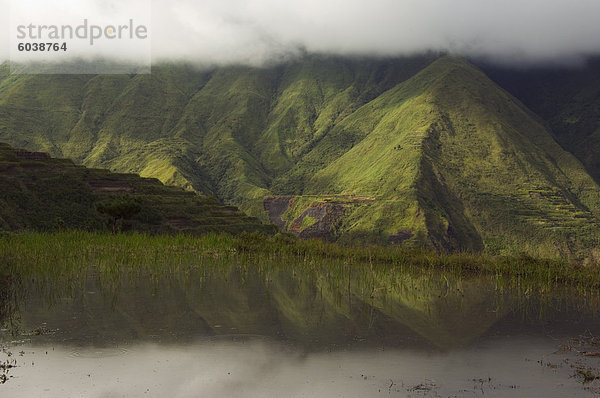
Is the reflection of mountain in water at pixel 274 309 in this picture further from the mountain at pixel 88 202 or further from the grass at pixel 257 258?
the mountain at pixel 88 202

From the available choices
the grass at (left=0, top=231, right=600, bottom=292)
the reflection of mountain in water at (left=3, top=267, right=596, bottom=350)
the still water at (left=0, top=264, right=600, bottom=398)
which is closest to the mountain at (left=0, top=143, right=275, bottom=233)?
the grass at (left=0, top=231, right=600, bottom=292)

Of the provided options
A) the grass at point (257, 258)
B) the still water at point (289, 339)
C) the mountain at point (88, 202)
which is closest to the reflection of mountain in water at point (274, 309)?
the still water at point (289, 339)

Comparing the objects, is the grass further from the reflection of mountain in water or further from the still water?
the reflection of mountain in water

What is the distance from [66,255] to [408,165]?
17573 cm

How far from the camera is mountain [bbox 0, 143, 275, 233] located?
224ft

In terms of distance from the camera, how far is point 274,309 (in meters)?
21.1

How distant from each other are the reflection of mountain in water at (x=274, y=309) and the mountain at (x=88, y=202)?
3724 cm

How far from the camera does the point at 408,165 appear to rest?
199250 mm

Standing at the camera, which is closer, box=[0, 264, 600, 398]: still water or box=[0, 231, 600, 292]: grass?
box=[0, 264, 600, 398]: still water

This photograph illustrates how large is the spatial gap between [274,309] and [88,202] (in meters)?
63.4

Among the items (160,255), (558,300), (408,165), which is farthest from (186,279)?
(408,165)

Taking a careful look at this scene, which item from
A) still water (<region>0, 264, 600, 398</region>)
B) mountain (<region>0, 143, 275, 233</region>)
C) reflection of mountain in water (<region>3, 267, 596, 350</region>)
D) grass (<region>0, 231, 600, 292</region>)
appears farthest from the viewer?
mountain (<region>0, 143, 275, 233</region>)

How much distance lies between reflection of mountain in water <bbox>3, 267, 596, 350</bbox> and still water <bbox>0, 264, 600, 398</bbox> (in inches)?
2.8

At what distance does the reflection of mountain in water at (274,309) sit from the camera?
17500 millimetres
